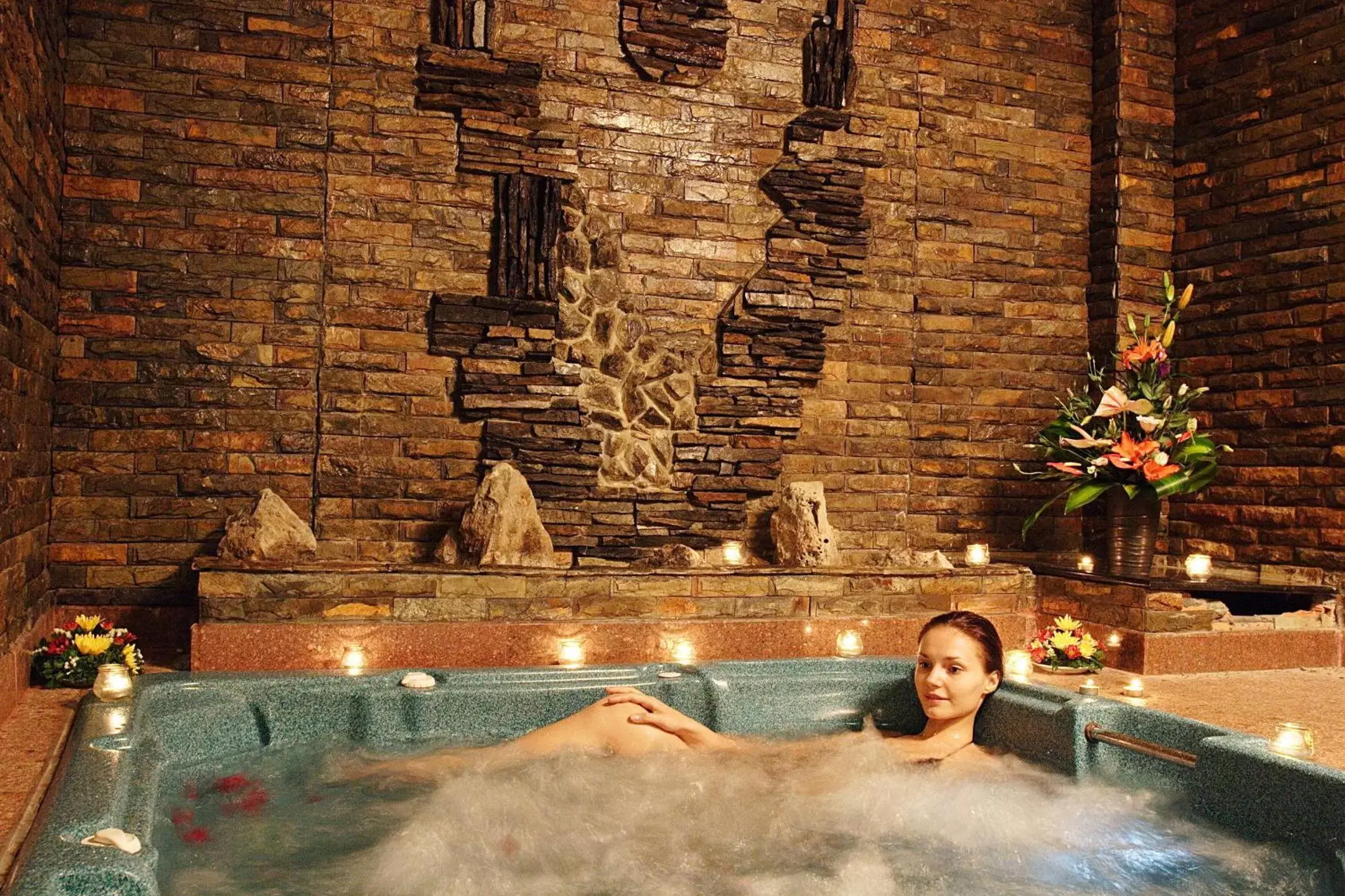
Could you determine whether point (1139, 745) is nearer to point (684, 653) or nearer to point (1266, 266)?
point (684, 653)

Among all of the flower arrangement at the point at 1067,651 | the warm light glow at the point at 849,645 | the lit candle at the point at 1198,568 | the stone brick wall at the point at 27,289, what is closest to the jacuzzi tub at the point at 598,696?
the warm light glow at the point at 849,645

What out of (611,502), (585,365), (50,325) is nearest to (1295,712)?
(611,502)

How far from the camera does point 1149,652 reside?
447cm

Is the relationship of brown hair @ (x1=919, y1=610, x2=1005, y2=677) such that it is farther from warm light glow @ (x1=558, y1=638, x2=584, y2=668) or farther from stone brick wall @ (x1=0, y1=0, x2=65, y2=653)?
stone brick wall @ (x1=0, y1=0, x2=65, y2=653)

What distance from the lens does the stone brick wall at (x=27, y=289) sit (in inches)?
132

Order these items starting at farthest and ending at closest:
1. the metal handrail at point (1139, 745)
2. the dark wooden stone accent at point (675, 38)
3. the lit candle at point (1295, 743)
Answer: the dark wooden stone accent at point (675, 38)
the metal handrail at point (1139, 745)
the lit candle at point (1295, 743)

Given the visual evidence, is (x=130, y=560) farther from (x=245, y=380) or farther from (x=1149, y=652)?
(x=1149, y=652)

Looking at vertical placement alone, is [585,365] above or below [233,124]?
below

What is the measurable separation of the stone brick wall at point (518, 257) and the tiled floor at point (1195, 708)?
A: 4.21 ft

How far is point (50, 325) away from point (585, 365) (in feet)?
7.42

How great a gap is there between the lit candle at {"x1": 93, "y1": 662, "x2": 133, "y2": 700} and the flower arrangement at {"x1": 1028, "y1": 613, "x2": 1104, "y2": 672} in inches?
135

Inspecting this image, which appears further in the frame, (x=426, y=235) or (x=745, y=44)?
(x=745, y=44)

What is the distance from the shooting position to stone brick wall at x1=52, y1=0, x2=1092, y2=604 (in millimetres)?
4516

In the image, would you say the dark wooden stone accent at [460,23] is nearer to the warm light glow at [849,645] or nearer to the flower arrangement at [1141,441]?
the warm light glow at [849,645]
